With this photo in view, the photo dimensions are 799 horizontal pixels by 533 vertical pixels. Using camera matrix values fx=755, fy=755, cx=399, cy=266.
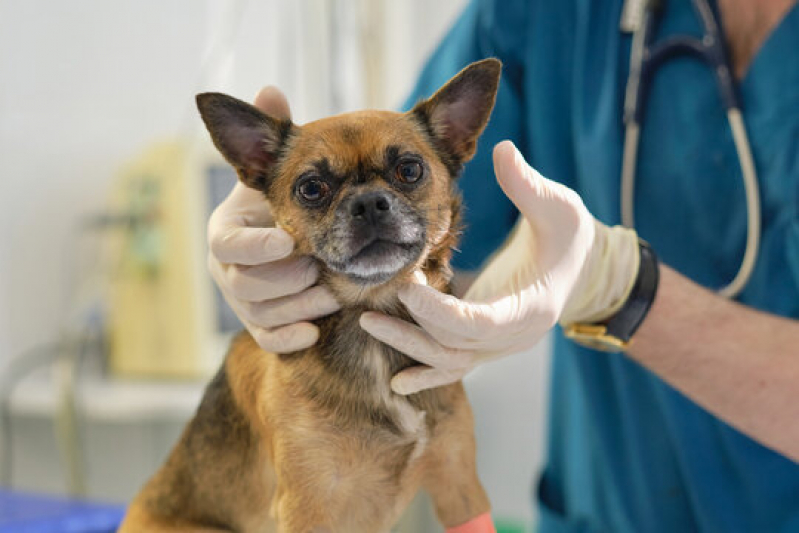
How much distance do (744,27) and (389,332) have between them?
85 centimetres

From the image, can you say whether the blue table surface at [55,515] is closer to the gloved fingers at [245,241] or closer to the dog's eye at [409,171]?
the gloved fingers at [245,241]

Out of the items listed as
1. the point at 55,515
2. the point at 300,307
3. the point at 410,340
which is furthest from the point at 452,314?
the point at 55,515

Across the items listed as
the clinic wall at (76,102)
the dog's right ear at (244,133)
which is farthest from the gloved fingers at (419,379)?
the clinic wall at (76,102)

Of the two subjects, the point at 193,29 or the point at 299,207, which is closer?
the point at 299,207

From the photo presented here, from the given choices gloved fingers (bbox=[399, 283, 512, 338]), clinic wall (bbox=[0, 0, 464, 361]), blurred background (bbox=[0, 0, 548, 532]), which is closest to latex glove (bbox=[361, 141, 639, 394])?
gloved fingers (bbox=[399, 283, 512, 338])

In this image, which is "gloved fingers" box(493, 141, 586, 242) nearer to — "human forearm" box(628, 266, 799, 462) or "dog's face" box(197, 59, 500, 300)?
"dog's face" box(197, 59, 500, 300)

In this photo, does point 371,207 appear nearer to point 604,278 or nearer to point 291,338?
point 291,338

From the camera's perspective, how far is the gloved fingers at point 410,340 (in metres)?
0.71

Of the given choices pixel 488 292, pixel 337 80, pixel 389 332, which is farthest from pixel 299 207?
pixel 337 80

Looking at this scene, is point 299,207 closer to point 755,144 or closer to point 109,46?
point 755,144

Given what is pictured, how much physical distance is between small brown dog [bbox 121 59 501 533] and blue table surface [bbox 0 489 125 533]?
0.70 m

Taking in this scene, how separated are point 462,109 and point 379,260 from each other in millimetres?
156

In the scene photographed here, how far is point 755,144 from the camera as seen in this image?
1.15 m

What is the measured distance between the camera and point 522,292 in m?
0.81
